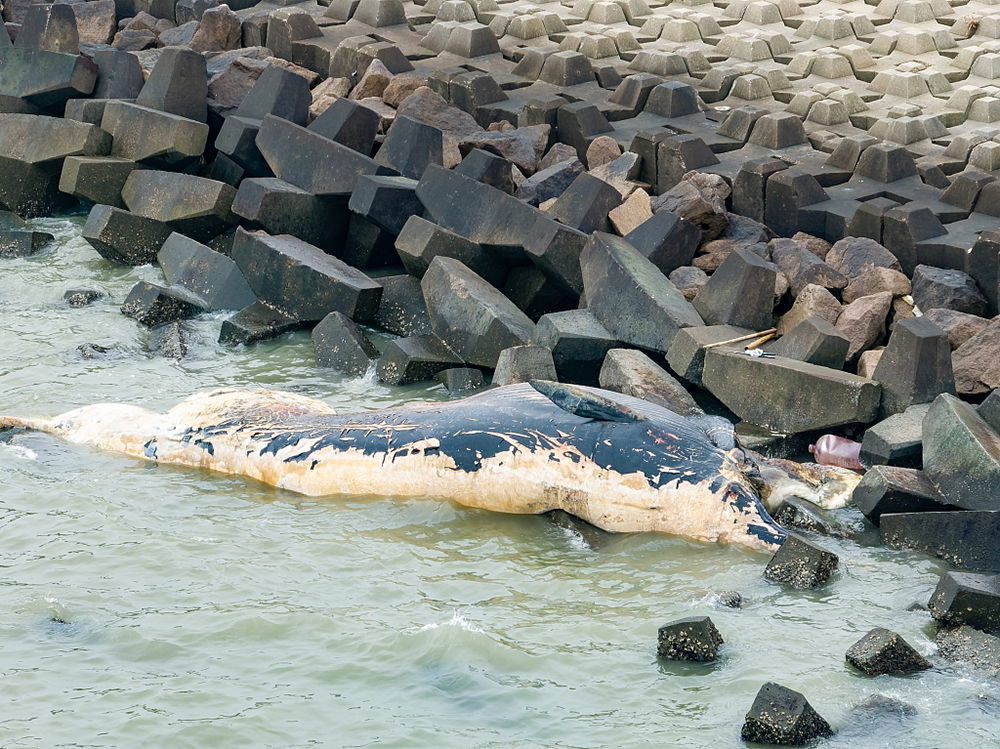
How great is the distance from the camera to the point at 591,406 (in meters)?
5.23

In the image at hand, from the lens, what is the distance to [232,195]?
342 inches

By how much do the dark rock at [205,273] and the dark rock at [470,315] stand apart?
152 cm

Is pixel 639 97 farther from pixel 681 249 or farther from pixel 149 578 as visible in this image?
pixel 149 578

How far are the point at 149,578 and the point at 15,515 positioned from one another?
954 millimetres

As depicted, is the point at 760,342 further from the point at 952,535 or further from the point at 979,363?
the point at 952,535

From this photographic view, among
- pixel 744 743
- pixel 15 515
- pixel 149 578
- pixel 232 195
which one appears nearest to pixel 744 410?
pixel 744 743

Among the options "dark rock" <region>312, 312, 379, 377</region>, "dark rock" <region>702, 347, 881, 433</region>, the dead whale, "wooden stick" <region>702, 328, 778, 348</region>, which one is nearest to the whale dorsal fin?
the dead whale

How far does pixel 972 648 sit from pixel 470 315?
365cm

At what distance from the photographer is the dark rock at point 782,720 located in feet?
11.8

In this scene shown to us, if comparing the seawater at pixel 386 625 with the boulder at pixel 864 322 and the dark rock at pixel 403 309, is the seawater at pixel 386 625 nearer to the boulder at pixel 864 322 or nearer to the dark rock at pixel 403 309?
the boulder at pixel 864 322

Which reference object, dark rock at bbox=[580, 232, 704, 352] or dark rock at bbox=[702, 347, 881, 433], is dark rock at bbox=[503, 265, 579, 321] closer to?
dark rock at bbox=[580, 232, 704, 352]

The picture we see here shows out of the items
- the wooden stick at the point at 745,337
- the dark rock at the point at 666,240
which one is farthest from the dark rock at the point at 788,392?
the dark rock at the point at 666,240

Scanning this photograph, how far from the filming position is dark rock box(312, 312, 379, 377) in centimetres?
710

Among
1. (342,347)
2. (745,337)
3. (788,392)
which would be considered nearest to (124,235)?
(342,347)
